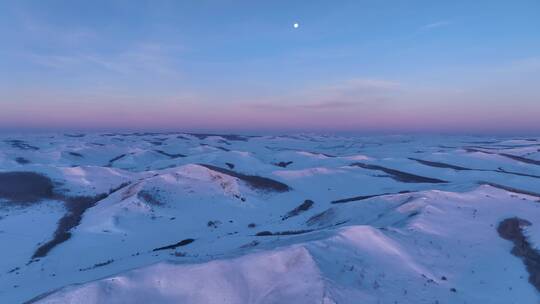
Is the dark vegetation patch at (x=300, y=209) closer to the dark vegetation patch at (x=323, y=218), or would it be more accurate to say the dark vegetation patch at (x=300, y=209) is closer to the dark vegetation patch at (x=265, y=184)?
the dark vegetation patch at (x=323, y=218)

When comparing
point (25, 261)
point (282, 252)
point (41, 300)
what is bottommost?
point (25, 261)

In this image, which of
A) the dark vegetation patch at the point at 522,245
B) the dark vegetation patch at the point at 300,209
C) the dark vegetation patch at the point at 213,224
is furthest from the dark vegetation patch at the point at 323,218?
the dark vegetation patch at the point at 522,245

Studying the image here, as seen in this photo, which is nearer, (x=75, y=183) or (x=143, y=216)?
(x=143, y=216)

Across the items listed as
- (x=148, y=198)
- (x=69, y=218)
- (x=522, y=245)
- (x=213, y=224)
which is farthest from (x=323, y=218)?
(x=69, y=218)

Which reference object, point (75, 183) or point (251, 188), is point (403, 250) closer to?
point (251, 188)

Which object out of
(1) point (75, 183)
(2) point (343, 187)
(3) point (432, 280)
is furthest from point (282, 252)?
(1) point (75, 183)

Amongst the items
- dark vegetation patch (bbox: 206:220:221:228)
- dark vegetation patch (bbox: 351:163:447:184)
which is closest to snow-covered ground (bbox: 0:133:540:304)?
dark vegetation patch (bbox: 351:163:447:184)
